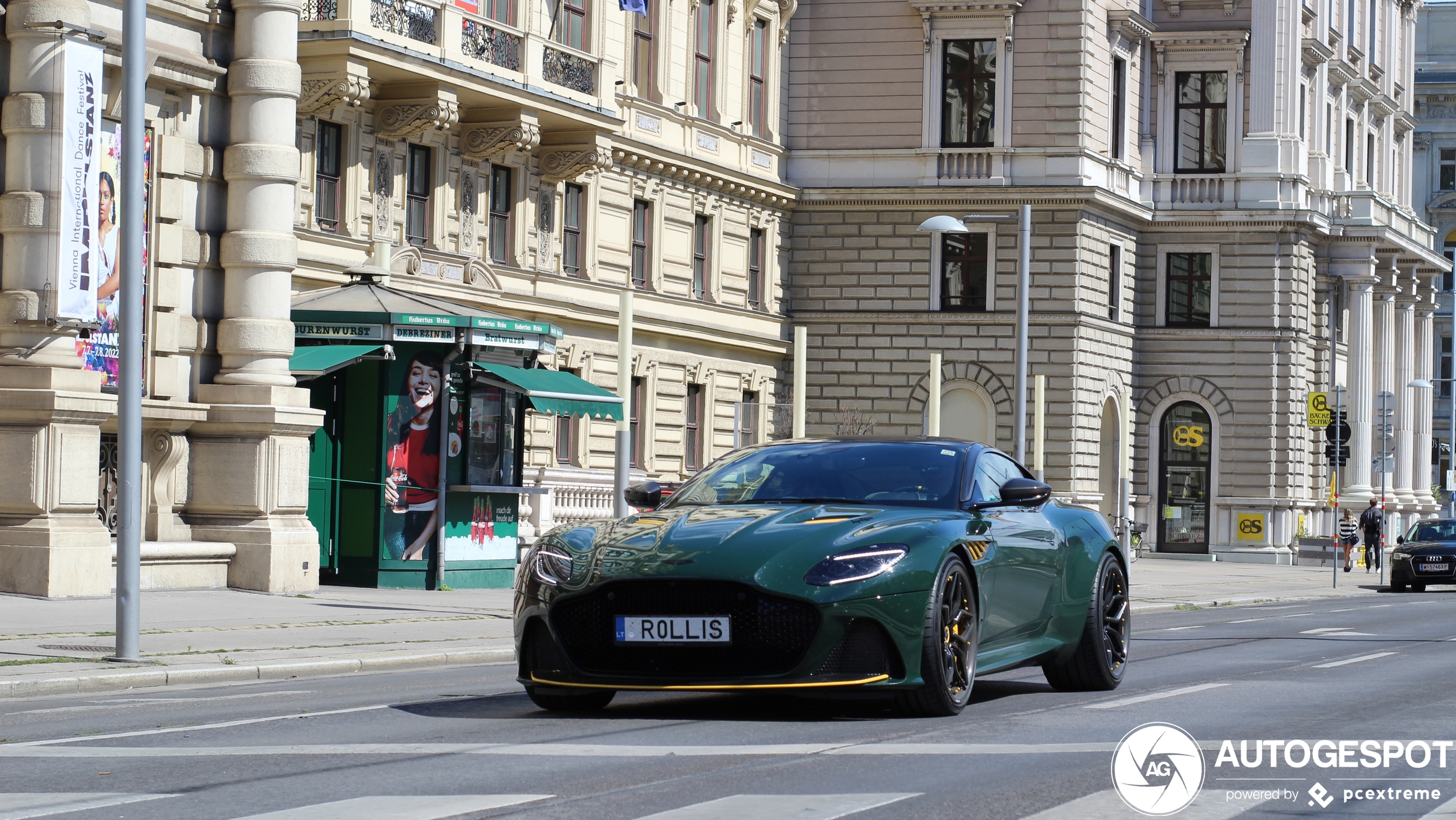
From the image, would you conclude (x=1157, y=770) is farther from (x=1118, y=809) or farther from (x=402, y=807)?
(x=402, y=807)

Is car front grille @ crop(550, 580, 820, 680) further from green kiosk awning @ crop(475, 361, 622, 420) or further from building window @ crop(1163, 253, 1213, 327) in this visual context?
building window @ crop(1163, 253, 1213, 327)

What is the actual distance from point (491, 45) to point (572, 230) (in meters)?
7.12

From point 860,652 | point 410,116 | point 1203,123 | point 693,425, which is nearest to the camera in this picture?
point 860,652

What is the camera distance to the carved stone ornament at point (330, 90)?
3269 cm

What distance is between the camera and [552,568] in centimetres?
1052

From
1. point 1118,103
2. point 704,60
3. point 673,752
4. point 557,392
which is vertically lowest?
point 673,752

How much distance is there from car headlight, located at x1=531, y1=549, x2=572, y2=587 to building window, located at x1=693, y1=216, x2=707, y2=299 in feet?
122

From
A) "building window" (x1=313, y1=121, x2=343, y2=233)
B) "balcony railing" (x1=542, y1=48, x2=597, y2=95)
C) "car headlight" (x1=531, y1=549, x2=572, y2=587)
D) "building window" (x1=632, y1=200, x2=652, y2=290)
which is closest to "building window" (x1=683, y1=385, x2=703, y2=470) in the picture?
"building window" (x1=632, y1=200, x2=652, y2=290)

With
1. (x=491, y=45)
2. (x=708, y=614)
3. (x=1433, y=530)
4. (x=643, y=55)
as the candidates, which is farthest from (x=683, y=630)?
(x=1433, y=530)

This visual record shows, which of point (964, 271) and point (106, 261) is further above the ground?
point (964, 271)

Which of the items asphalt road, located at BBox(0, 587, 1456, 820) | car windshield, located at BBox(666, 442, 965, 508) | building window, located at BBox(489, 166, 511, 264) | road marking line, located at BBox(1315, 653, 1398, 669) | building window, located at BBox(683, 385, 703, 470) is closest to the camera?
asphalt road, located at BBox(0, 587, 1456, 820)

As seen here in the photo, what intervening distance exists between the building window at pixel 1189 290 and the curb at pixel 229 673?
44.7 meters

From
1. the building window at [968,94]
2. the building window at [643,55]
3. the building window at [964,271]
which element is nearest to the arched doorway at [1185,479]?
the building window at [964,271]

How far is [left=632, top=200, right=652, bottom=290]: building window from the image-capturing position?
45062 millimetres
